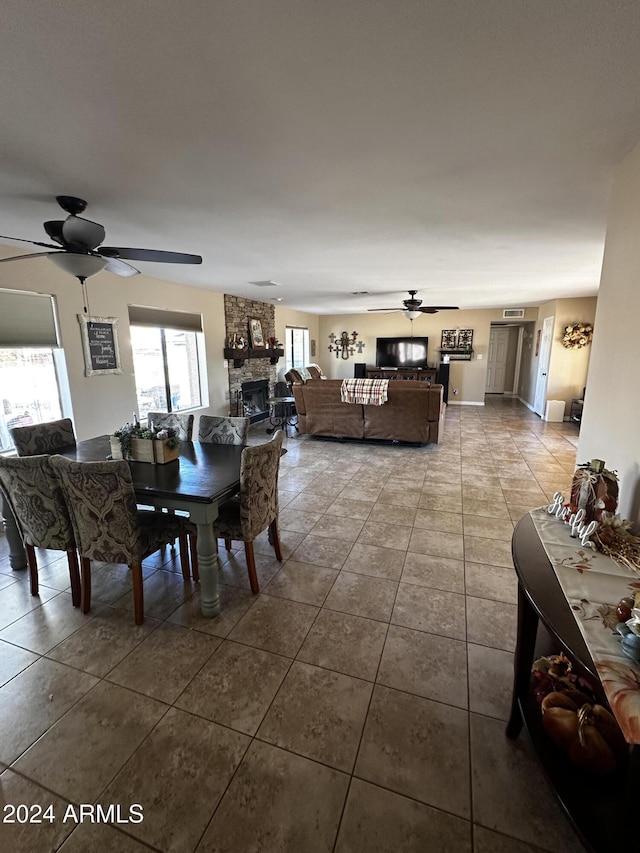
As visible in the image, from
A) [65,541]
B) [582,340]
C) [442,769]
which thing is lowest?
[442,769]

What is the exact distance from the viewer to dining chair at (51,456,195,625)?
6.29 feet

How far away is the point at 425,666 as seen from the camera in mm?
1827

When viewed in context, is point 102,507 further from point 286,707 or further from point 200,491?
point 286,707

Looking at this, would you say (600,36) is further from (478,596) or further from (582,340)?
(582,340)

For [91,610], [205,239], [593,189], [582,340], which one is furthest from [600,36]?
[582,340]

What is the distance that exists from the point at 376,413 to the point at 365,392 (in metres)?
0.37

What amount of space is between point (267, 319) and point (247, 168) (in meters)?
6.07

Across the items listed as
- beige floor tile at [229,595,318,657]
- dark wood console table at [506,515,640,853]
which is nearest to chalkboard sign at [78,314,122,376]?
beige floor tile at [229,595,318,657]

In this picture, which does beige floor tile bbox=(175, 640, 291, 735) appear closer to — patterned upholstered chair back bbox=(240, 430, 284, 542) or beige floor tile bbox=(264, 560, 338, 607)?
beige floor tile bbox=(264, 560, 338, 607)

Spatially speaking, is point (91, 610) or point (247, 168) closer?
point (247, 168)

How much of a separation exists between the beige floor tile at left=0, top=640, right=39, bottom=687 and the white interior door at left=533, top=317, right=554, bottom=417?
837 cm

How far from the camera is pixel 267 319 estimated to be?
312 inches

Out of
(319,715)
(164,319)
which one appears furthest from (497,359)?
(319,715)

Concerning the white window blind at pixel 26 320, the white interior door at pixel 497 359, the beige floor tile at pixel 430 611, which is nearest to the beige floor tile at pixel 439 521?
the beige floor tile at pixel 430 611
